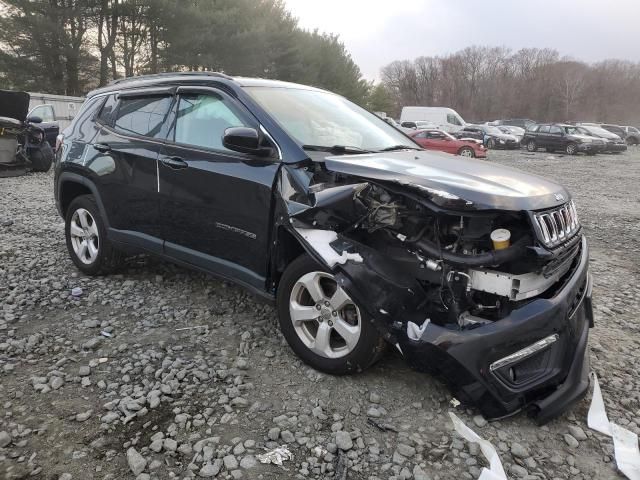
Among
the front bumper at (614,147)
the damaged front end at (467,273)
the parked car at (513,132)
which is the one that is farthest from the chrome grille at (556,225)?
the parked car at (513,132)

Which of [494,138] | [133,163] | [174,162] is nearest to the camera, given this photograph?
[174,162]

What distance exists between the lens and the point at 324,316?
117 inches

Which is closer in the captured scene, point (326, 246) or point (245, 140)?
point (326, 246)

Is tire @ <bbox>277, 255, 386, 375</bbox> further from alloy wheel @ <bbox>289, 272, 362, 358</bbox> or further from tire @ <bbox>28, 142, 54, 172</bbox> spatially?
tire @ <bbox>28, 142, 54, 172</bbox>

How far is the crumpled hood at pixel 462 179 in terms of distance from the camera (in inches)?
98.6

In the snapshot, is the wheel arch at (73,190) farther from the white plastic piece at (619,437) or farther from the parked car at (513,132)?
the parked car at (513,132)

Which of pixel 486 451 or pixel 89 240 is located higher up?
pixel 89 240

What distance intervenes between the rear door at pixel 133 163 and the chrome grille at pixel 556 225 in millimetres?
2740

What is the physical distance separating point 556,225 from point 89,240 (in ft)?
12.9

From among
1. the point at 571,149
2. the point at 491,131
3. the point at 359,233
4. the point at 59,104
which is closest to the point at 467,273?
the point at 359,233

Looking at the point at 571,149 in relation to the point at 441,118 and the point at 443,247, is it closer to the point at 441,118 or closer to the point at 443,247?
the point at 441,118

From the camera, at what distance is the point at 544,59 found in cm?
9200

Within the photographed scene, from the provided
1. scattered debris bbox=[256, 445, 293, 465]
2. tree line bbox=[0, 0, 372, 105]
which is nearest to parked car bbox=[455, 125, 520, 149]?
tree line bbox=[0, 0, 372, 105]

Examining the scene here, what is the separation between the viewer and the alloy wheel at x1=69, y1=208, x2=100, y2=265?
462 cm
